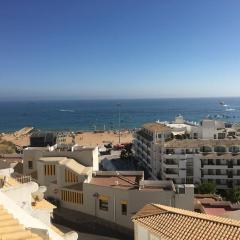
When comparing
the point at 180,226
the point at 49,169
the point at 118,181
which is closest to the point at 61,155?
the point at 49,169

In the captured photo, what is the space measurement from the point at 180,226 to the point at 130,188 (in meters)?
15.3

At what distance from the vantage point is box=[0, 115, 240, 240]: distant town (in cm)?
1759

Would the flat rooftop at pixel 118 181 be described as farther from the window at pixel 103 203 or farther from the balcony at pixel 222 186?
the balcony at pixel 222 186

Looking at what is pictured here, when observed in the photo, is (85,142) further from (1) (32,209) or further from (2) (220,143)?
(1) (32,209)

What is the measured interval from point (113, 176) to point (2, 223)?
28294 millimetres

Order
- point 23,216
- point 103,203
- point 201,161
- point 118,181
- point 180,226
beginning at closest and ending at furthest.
Answer: 1. point 23,216
2. point 180,226
3. point 103,203
4. point 118,181
5. point 201,161

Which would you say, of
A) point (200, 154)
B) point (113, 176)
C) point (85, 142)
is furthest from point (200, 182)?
point (85, 142)

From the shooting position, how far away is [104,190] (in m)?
34.5

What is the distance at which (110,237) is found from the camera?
32.1 meters

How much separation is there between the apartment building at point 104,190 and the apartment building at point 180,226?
11.0 meters

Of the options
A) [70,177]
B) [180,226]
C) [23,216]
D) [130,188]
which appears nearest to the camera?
[23,216]

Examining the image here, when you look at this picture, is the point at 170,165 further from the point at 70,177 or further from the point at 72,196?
the point at 72,196

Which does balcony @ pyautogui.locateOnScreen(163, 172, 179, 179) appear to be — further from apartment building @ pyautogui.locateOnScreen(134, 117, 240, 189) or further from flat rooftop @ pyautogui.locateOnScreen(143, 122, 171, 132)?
flat rooftop @ pyautogui.locateOnScreen(143, 122, 171, 132)

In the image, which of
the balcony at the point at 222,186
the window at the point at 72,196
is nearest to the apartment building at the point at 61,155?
the window at the point at 72,196
